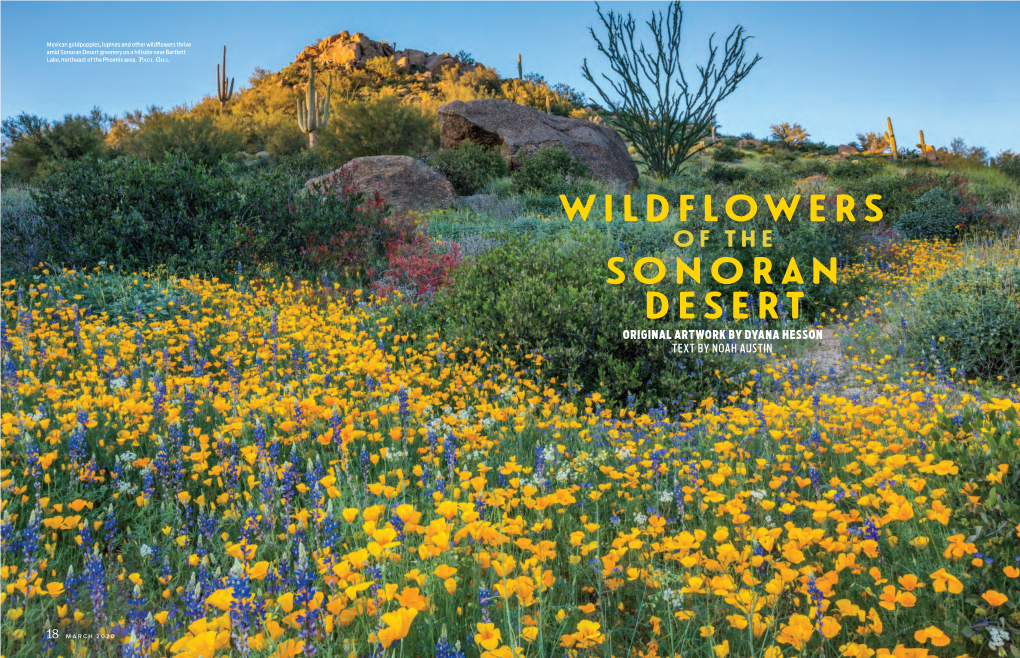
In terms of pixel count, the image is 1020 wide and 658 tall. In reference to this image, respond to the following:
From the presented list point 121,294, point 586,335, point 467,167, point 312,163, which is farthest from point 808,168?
point 121,294

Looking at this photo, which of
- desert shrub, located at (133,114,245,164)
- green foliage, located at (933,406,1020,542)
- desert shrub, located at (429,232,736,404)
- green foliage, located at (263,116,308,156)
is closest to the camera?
green foliage, located at (933,406,1020,542)

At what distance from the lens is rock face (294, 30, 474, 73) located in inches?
1945

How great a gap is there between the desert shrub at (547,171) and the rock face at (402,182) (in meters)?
3.24

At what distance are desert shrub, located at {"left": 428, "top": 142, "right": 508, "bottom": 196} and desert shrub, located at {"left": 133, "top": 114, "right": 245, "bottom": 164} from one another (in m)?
7.48

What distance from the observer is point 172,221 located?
8148 mm

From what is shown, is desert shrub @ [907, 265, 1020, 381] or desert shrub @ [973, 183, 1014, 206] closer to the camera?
desert shrub @ [907, 265, 1020, 381]

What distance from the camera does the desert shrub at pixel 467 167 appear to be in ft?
63.8

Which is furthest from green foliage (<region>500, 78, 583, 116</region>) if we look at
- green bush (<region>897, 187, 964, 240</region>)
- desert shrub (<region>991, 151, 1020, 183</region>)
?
green bush (<region>897, 187, 964, 240</region>)

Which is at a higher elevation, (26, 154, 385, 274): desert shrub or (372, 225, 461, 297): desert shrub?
(26, 154, 385, 274): desert shrub

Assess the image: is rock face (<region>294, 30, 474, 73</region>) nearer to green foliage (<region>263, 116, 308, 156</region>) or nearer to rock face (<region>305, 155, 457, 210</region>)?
green foliage (<region>263, 116, 308, 156</region>)

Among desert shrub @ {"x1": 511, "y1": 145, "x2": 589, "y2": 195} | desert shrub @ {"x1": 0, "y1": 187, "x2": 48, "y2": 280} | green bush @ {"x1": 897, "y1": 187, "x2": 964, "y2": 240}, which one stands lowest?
desert shrub @ {"x1": 0, "y1": 187, "x2": 48, "y2": 280}

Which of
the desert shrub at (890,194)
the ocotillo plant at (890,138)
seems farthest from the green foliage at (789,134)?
the desert shrub at (890,194)

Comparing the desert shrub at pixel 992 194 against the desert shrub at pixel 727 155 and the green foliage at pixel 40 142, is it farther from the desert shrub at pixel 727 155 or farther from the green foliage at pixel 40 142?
the green foliage at pixel 40 142

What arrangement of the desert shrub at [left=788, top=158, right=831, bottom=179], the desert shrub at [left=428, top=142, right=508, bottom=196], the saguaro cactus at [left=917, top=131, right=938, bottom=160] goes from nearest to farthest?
the desert shrub at [left=428, top=142, right=508, bottom=196] → the desert shrub at [left=788, top=158, right=831, bottom=179] → the saguaro cactus at [left=917, top=131, right=938, bottom=160]
